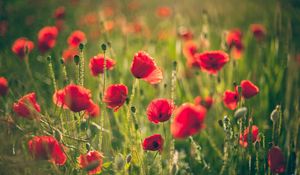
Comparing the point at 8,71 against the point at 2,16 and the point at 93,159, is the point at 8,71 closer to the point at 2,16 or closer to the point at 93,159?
the point at 2,16

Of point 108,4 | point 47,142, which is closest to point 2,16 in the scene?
point 47,142

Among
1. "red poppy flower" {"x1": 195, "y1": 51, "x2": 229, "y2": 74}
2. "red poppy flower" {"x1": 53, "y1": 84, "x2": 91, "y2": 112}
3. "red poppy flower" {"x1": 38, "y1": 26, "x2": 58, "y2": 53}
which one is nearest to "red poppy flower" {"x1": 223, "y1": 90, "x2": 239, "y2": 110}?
"red poppy flower" {"x1": 195, "y1": 51, "x2": 229, "y2": 74}

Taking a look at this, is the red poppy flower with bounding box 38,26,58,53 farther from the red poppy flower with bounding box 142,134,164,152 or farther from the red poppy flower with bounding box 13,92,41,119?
the red poppy flower with bounding box 142,134,164,152

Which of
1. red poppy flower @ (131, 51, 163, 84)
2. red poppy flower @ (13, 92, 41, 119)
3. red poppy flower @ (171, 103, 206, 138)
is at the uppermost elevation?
red poppy flower @ (131, 51, 163, 84)

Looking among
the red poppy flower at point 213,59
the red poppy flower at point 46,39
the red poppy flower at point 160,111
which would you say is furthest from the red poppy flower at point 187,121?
the red poppy flower at point 46,39

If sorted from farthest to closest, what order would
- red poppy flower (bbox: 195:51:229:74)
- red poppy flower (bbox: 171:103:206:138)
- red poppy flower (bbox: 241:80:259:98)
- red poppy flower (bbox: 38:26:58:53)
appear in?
red poppy flower (bbox: 38:26:58:53) → red poppy flower (bbox: 195:51:229:74) → red poppy flower (bbox: 241:80:259:98) → red poppy flower (bbox: 171:103:206:138)

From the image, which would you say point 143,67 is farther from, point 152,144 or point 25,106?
point 25,106

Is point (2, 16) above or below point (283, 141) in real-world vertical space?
above

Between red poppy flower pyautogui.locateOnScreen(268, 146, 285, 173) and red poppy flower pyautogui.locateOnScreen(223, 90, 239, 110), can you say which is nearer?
red poppy flower pyautogui.locateOnScreen(268, 146, 285, 173)
